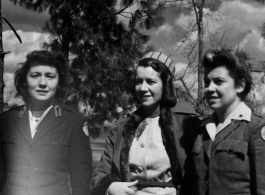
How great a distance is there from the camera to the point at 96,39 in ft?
8.68

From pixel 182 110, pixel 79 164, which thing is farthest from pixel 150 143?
pixel 79 164

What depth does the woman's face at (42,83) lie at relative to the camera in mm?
1900

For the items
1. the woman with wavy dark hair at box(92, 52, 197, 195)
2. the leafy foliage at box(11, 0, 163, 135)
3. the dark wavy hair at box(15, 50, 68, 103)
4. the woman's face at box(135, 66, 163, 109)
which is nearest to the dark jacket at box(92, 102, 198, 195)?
the woman with wavy dark hair at box(92, 52, 197, 195)

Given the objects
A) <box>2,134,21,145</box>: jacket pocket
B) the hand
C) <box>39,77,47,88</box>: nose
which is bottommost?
the hand

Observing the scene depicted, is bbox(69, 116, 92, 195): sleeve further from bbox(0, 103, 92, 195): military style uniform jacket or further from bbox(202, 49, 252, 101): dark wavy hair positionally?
bbox(202, 49, 252, 101): dark wavy hair

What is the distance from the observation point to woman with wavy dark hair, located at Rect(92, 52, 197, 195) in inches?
72.6

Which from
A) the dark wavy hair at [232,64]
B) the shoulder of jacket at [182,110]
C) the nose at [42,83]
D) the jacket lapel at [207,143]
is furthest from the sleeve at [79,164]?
the dark wavy hair at [232,64]

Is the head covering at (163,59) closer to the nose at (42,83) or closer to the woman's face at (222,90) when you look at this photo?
the woman's face at (222,90)

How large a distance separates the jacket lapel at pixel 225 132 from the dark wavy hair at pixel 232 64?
136 millimetres

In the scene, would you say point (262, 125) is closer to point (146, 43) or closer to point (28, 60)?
point (28, 60)

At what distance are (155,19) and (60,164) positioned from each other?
52.1 inches

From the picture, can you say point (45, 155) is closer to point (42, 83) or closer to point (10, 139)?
point (10, 139)

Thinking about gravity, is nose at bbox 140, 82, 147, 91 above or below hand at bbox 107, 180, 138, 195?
above

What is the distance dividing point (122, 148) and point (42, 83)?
0.52 meters
